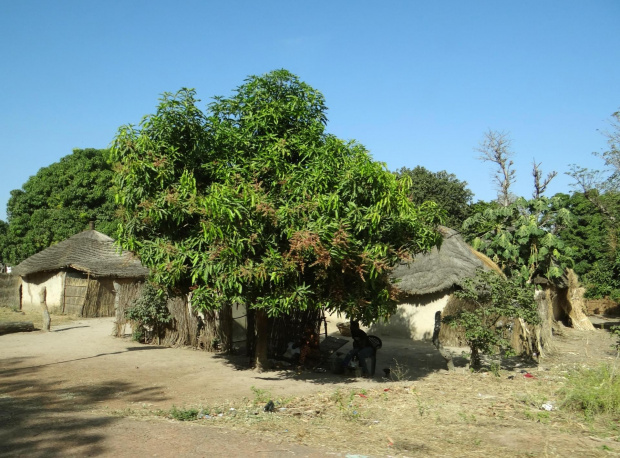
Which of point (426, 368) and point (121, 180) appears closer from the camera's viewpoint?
point (121, 180)

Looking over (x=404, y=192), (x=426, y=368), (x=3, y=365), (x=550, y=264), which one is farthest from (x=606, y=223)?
(x=3, y=365)

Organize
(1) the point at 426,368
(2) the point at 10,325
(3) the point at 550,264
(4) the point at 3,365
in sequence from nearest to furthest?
(4) the point at 3,365 → (1) the point at 426,368 → (2) the point at 10,325 → (3) the point at 550,264

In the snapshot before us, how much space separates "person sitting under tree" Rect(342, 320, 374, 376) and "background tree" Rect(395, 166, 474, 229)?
2460 centimetres

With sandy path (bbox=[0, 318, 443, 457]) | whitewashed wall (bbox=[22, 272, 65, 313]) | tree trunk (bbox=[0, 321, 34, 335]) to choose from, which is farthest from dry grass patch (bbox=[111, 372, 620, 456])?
whitewashed wall (bbox=[22, 272, 65, 313])

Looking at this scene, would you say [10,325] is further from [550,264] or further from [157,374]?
[550,264]

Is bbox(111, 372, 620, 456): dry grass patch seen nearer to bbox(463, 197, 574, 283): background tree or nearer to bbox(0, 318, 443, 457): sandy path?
bbox(0, 318, 443, 457): sandy path

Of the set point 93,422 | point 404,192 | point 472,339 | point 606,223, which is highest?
point 606,223

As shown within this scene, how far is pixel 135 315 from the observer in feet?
50.2

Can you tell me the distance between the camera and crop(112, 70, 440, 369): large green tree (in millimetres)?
9078

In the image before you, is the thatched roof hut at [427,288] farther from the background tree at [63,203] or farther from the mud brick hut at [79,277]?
the background tree at [63,203]

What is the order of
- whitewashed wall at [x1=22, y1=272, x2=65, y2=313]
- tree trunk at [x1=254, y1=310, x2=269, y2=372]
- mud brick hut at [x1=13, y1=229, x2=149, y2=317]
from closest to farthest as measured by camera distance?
tree trunk at [x1=254, y1=310, x2=269, y2=372] → mud brick hut at [x1=13, y1=229, x2=149, y2=317] → whitewashed wall at [x1=22, y1=272, x2=65, y2=313]

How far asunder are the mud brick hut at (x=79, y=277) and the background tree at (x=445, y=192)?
19.0 meters

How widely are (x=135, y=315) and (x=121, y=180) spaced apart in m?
6.17

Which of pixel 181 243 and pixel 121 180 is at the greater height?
pixel 121 180
